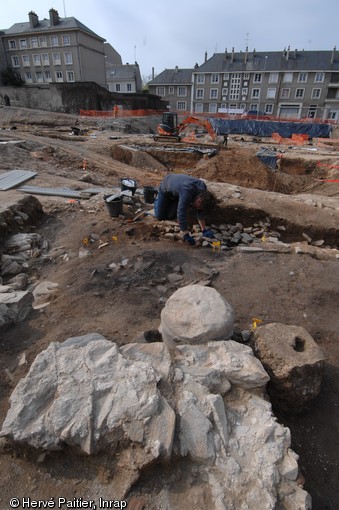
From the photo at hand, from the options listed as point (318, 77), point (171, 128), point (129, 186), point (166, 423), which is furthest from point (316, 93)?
point (166, 423)

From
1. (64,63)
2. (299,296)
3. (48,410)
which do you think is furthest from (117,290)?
(64,63)

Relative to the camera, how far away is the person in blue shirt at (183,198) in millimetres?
5511

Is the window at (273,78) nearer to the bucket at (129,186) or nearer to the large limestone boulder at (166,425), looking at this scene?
the bucket at (129,186)

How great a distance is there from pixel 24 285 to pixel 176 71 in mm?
54546

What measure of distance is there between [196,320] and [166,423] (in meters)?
0.96

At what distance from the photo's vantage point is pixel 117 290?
4.37 meters

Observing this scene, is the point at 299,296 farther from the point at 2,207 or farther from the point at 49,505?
the point at 2,207

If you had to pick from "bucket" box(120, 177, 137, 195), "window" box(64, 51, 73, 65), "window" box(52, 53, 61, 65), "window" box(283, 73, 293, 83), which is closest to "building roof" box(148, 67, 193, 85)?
"window" box(283, 73, 293, 83)

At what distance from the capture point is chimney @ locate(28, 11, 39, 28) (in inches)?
1438

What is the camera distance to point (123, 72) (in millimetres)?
47312

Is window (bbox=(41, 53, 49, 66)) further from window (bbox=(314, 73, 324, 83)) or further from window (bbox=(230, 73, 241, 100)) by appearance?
window (bbox=(314, 73, 324, 83))

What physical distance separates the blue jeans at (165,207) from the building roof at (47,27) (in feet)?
130

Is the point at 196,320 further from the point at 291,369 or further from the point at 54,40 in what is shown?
the point at 54,40

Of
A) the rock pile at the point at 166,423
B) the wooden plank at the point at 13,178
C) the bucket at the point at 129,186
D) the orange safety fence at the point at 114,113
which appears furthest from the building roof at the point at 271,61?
the rock pile at the point at 166,423
